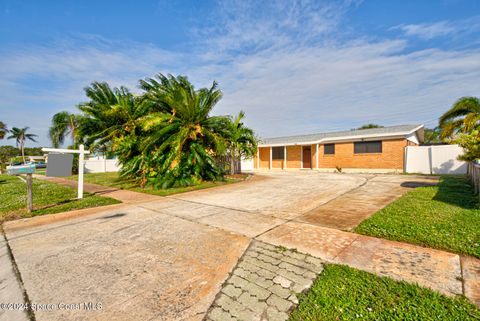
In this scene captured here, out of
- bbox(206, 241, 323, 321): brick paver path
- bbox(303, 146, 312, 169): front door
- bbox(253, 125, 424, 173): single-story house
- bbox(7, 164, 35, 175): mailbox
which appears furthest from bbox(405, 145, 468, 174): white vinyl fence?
bbox(7, 164, 35, 175): mailbox

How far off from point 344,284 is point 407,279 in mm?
762

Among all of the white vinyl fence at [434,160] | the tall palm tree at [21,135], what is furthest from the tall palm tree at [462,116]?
the tall palm tree at [21,135]

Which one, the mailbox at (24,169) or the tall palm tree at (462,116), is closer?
the mailbox at (24,169)

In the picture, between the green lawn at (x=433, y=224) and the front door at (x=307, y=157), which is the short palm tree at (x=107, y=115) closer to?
the green lawn at (x=433, y=224)

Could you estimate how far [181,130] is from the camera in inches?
389

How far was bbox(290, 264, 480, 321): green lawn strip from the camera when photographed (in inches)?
72.9

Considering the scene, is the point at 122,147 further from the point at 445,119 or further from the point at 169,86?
the point at 445,119

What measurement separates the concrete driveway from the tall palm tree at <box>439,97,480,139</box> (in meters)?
10.3

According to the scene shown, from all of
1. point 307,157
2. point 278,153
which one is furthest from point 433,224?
point 278,153

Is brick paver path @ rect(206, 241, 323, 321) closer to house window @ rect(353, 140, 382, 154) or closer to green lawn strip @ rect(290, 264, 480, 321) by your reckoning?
green lawn strip @ rect(290, 264, 480, 321)

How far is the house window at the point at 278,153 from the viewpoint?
72.3 ft

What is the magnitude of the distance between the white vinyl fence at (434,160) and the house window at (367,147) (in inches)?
68.5

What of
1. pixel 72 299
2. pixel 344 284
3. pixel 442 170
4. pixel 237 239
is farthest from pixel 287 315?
pixel 442 170

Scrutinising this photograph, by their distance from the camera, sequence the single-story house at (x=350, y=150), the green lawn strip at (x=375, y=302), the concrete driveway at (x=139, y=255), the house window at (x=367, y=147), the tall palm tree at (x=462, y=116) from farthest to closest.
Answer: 1. the house window at (x=367, y=147)
2. the single-story house at (x=350, y=150)
3. the tall palm tree at (x=462, y=116)
4. the concrete driveway at (x=139, y=255)
5. the green lawn strip at (x=375, y=302)
